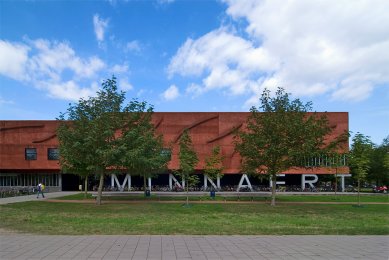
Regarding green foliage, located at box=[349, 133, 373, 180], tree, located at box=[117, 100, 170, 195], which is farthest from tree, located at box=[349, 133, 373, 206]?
tree, located at box=[117, 100, 170, 195]

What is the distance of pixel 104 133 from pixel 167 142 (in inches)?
1409

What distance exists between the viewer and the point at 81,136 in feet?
108

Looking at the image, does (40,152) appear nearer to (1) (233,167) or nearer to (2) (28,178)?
(2) (28,178)

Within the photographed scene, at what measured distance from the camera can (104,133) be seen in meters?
31.6

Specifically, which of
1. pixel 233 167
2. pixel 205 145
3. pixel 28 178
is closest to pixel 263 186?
pixel 233 167

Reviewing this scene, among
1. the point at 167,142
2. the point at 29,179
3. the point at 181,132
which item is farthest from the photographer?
the point at 29,179
